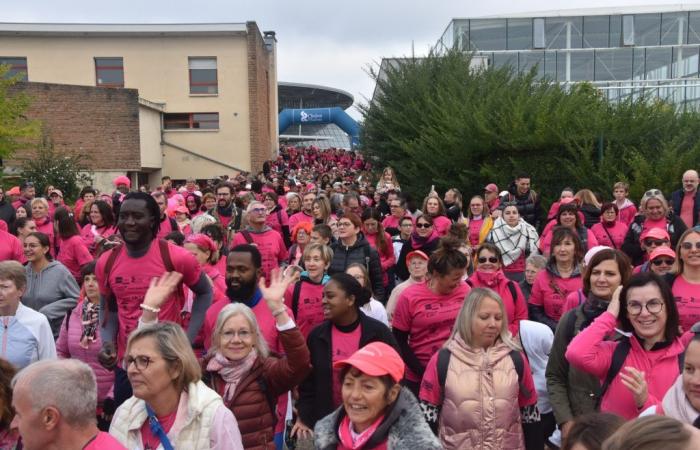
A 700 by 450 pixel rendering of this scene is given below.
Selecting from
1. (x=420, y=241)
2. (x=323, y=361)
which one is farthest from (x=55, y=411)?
(x=420, y=241)

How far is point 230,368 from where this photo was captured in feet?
12.3

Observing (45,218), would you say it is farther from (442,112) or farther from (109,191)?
(109,191)

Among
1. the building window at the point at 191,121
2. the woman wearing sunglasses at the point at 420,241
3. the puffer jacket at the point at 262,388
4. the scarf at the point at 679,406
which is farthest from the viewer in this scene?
the building window at the point at 191,121

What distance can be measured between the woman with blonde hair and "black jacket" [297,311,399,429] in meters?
0.66

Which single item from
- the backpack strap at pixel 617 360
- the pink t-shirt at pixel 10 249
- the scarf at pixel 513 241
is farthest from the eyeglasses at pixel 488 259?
the pink t-shirt at pixel 10 249

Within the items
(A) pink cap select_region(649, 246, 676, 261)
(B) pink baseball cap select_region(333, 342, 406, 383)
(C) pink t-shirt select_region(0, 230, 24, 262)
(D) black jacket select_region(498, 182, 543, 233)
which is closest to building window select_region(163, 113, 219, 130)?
(D) black jacket select_region(498, 182, 543, 233)

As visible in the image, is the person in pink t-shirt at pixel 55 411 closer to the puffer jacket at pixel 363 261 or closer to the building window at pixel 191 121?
the puffer jacket at pixel 363 261

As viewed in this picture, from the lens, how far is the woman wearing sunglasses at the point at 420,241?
26.9 feet

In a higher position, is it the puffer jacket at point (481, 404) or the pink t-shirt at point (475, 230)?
the pink t-shirt at point (475, 230)

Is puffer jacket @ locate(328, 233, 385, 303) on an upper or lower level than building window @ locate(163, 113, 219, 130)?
lower

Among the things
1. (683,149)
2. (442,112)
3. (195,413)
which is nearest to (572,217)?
(195,413)

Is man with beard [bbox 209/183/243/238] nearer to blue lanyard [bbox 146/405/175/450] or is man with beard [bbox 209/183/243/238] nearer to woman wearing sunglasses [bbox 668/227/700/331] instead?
woman wearing sunglasses [bbox 668/227/700/331]

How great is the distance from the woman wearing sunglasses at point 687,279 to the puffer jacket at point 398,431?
7.80 feet

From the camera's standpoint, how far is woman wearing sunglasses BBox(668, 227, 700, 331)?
4.36 m
